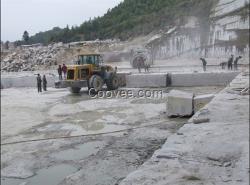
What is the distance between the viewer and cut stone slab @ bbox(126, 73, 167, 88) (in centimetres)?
1845

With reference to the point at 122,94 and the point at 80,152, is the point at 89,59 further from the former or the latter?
the point at 80,152

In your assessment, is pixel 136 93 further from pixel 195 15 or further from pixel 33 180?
pixel 195 15

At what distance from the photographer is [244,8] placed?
1742 cm

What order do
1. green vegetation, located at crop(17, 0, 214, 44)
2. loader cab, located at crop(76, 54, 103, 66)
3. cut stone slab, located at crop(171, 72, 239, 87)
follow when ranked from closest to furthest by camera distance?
loader cab, located at crop(76, 54, 103, 66)
cut stone slab, located at crop(171, 72, 239, 87)
green vegetation, located at crop(17, 0, 214, 44)

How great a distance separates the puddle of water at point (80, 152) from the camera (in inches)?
275

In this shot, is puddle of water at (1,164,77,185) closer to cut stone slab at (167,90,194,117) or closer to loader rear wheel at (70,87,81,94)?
cut stone slab at (167,90,194,117)

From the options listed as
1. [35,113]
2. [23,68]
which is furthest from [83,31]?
[35,113]

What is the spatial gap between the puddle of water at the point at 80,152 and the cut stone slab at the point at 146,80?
10.9m

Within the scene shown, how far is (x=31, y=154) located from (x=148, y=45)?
28.2 metres

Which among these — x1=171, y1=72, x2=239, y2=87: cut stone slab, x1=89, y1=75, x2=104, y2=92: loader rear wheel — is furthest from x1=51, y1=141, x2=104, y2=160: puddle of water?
x1=171, y1=72, x2=239, y2=87: cut stone slab

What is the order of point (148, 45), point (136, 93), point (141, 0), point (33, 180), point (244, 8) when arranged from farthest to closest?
point (148, 45) → point (244, 8) → point (136, 93) → point (141, 0) → point (33, 180)

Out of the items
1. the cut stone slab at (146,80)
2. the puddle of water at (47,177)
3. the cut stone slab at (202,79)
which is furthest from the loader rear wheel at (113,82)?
the puddle of water at (47,177)

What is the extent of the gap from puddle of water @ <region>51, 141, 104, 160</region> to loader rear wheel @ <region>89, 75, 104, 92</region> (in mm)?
8156

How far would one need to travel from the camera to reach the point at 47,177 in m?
6.01
